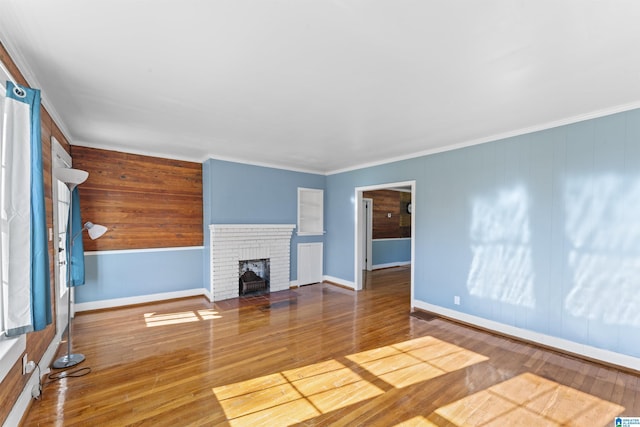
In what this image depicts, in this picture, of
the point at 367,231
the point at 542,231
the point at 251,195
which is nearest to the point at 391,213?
the point at 367,231

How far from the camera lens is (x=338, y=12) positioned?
1.51m

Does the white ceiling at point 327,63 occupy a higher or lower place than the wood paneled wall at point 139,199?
higher

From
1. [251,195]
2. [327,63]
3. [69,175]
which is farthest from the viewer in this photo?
[251,195]

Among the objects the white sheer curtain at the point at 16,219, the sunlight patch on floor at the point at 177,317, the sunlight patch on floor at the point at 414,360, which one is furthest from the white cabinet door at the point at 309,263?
the white sheer curtain at the point at 16,219

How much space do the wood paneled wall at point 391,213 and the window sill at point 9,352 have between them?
6781 millimetres

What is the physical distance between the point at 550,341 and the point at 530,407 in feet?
4.66

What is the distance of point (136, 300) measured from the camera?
181 inches

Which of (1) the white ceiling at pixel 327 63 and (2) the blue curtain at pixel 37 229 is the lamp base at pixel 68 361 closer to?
(2) the blue curtain at pixel 37 229

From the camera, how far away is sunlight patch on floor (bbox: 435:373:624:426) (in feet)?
6.68

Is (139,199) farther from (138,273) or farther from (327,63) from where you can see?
(327,63)

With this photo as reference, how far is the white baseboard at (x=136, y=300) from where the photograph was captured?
13.9 ft

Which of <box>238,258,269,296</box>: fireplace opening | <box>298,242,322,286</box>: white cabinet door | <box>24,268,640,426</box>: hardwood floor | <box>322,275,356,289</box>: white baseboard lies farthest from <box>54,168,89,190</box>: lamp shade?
<box>322,275,356,289</box>: white baseboard

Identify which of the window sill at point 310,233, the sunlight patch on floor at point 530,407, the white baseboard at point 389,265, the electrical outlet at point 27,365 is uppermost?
the window sill at point 310,233

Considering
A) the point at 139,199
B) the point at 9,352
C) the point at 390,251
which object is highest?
the point at 139,199
